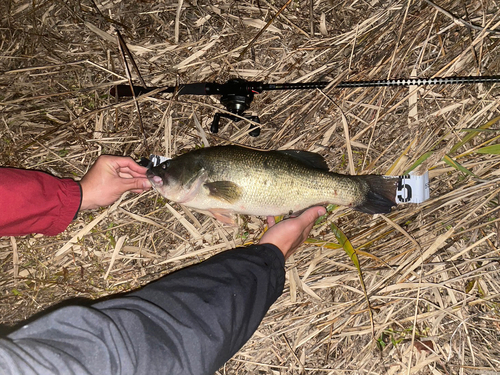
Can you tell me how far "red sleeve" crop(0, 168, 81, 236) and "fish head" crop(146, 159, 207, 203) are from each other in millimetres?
810

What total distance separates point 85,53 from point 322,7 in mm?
2431

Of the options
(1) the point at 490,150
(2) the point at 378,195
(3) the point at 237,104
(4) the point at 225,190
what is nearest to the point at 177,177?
(4) the point at 225,190

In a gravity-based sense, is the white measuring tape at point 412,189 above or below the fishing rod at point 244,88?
below

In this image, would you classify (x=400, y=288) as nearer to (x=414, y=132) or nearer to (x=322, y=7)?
(x=414, y=132)

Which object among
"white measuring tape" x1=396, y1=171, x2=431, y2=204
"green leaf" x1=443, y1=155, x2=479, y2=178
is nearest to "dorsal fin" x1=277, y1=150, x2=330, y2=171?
"white measuring tape" x1=396, y1=171, x2=431, y2=204

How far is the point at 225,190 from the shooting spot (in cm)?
289

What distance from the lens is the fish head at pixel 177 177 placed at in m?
2.90

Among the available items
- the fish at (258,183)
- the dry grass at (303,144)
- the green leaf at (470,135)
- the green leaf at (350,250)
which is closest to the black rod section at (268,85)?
the dry grass at (303,144)

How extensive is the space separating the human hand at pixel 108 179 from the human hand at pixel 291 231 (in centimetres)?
128

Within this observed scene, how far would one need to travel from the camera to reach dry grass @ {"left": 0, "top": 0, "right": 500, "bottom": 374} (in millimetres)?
3199

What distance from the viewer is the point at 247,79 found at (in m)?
3.51

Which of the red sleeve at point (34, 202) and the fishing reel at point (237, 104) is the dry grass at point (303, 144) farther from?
the red sleeve at point (34, 202)

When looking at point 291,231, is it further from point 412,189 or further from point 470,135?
point 470,135

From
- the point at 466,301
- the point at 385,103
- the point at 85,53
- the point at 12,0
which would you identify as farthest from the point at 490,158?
the point at 12,0
